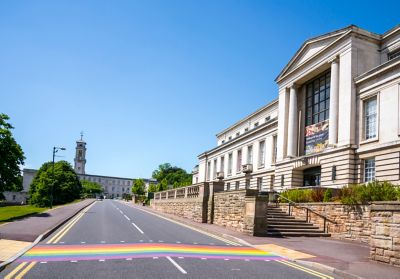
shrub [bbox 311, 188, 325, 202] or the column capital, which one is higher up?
the column capital

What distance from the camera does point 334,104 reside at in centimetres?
3450

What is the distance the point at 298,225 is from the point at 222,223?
5.16 m

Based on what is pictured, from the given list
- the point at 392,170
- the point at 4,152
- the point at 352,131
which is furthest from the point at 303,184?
the point at 4,152

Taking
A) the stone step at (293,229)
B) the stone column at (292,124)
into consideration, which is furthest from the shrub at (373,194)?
the stone column at (292,124)

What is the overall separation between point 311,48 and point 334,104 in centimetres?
763

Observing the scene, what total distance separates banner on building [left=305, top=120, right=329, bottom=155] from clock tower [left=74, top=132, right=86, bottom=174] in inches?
6531

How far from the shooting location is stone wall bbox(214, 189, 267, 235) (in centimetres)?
1956

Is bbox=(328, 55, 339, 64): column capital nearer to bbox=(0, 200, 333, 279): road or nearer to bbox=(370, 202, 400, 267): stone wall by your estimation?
bbox=(0, 200, 333, 279): road

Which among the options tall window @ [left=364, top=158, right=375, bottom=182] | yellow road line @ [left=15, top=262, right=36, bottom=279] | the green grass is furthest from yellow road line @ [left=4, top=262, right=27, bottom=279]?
tall window @ [left=364, top=158, right=375, bottom=182]

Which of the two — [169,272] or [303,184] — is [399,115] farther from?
[169,272]

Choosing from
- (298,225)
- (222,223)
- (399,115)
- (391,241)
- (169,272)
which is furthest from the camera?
(399,115)

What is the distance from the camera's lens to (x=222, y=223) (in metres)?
25.1

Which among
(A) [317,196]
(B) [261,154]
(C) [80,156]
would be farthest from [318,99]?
(C) [80,156]

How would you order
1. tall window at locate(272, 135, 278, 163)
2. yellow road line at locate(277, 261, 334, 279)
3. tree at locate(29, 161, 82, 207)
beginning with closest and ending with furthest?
yellow road line at locate(277, 261, 334, 279) < tall window at locate(272, 135, 278, 163) < tree at locate(29, 161, 82, 207)
